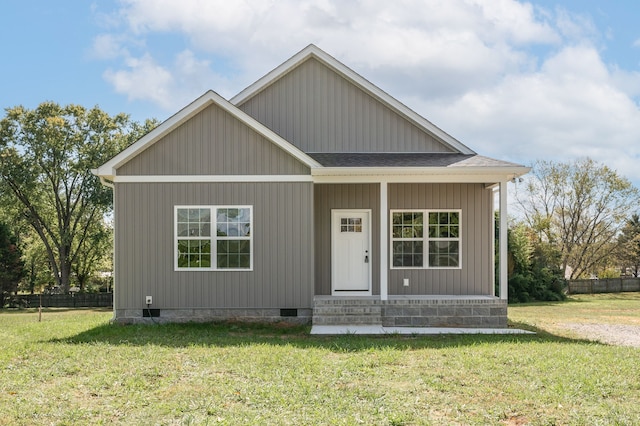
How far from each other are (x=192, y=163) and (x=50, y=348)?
4.69 meters

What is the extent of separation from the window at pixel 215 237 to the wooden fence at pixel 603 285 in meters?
23.0

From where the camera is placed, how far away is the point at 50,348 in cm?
895

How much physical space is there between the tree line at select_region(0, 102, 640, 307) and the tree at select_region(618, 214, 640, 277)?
87mm

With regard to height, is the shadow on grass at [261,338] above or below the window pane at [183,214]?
below

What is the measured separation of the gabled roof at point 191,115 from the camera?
11.7 meters

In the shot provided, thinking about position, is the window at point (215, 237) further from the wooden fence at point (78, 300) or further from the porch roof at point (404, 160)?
the wooden fence at point (78, 300)

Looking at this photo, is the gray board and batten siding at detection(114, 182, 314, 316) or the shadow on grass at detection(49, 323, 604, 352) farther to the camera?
the gray board and batten siding at detection(114, 182, 314, 316)

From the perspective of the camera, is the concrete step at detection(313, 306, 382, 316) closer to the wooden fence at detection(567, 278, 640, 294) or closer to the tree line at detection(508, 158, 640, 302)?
the wooden fence at detection(567, 278, 640, 294)

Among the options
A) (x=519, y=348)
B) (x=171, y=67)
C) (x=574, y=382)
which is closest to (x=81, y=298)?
(x=171, y=67)

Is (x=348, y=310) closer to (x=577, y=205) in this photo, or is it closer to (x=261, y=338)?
(x=261, y=338)

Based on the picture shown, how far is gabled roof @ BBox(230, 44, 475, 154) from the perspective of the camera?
13.7 meters

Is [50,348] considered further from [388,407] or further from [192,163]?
[388,407]

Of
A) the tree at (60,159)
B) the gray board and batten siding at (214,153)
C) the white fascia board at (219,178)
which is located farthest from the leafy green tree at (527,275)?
the tree at (60,159)

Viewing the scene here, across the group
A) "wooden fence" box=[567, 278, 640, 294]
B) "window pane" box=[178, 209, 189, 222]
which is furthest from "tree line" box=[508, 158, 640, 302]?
"window pane" box=[178, 209, 189, 222]
